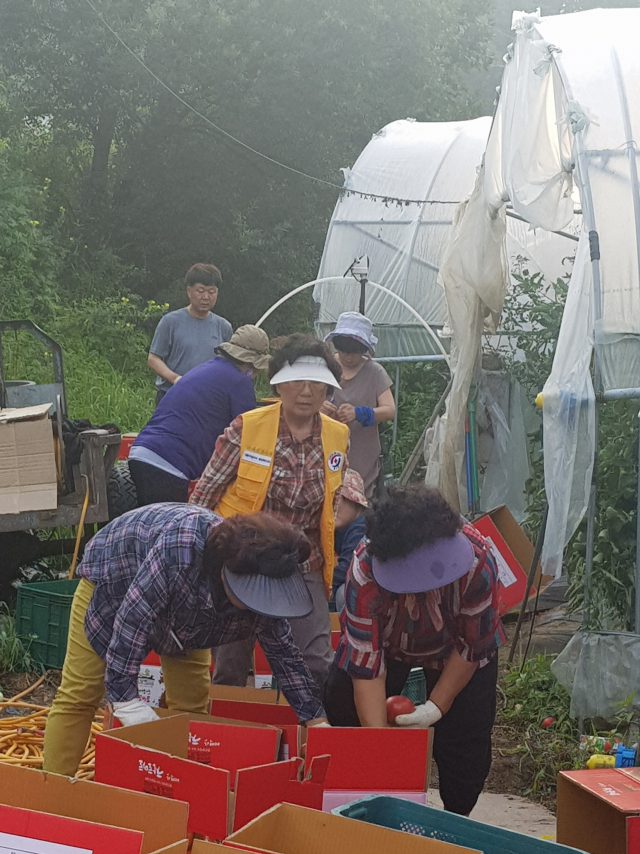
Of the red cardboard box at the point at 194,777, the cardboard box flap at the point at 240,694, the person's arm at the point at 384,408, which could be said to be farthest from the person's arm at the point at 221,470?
Answer: the person's arm at the point at 384,408

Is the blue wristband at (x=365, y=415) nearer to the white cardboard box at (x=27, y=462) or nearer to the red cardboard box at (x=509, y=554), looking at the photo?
the red cardboard box at (x=509, y=554)

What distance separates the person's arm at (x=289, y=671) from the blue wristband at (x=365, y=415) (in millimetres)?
2346

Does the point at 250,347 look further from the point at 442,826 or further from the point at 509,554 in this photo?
the point at 442,826

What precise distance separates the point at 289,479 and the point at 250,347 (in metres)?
1.08

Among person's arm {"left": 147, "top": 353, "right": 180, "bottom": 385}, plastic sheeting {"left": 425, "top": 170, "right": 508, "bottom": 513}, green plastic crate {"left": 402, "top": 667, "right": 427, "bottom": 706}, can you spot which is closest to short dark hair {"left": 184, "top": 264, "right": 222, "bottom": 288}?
person's arm {"left": 147, "top": 353, "right": 180, "bottom": 385}

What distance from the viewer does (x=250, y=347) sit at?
5.00 metres

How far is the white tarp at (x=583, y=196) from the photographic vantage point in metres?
4.61

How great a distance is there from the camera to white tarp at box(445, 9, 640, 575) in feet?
15.1

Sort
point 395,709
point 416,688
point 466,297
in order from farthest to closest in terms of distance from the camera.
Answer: point 466,297 < point 416,688 < point 395,709

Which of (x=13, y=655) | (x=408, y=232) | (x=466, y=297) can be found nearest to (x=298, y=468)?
(x=13, y=655)

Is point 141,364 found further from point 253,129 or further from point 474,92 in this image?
point 474,92

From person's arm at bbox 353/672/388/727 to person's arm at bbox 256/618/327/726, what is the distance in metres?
0.13

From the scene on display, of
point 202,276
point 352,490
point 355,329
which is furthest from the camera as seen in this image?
point 202,276

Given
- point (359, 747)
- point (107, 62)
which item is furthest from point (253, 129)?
point (359, 747)
